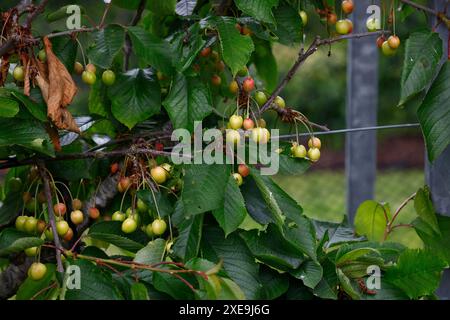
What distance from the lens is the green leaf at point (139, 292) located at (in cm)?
70

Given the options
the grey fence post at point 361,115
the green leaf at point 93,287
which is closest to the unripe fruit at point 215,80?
the green leaf at point 93,287

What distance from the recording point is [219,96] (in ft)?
3.92

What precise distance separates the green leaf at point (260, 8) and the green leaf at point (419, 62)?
171 millimetres

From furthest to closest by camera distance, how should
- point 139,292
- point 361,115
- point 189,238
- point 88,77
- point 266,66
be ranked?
point 361,115 → point 266,66 → point 88,77 → point 189,238 → point 139,292

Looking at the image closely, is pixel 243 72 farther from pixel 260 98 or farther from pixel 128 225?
pixel 128 225

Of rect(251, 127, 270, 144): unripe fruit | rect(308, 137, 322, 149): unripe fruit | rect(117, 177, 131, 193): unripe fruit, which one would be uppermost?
rect(251, 127, 270, 144): unripe fruit

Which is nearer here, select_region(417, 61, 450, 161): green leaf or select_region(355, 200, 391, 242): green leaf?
select_region(417, 61, 450, 161): green leaf

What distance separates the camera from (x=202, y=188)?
771mm

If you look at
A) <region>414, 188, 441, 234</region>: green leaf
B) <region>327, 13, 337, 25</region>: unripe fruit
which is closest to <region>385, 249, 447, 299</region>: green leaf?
<region>414, 188, 441, 234</region>: green leaf

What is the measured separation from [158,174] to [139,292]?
6.7 inches

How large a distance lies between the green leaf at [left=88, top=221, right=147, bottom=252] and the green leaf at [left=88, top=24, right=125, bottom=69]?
0.19 m

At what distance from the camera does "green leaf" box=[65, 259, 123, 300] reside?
0.74 metres

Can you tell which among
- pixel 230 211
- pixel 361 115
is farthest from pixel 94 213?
pixel 361 115

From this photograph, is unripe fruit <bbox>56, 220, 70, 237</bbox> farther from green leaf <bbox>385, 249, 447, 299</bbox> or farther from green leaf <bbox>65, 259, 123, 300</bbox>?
green leaf <bbox>385, 249, 447, 299</bbox>
